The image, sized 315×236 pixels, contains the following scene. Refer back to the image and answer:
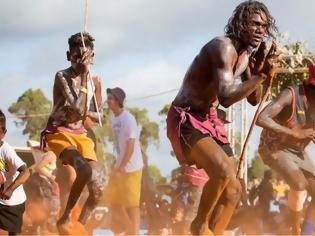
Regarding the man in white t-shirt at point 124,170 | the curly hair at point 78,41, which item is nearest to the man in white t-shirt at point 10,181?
the curly hair at point 78,41

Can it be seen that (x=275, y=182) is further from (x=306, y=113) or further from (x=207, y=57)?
(x=207, y=57)

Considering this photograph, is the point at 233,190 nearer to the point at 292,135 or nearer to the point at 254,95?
the point at 254,95

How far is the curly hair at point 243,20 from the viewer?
24.1 feet

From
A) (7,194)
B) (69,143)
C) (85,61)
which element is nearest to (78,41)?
(85,61)

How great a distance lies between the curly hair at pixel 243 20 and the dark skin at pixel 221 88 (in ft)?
0.14

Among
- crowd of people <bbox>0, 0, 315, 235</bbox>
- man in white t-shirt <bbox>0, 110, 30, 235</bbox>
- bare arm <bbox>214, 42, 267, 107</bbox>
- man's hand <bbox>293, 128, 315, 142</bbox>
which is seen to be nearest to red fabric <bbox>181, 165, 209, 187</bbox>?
crowd of people <bbox>0, 0, 315, 235</bbox>

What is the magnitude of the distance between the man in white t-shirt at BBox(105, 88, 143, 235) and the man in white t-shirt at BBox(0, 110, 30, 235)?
2.91m

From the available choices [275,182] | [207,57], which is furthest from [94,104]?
[275,182]

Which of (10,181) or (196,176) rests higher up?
(10,181)

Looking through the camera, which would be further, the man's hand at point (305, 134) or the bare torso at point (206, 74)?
the man's hand at point (305, 134)

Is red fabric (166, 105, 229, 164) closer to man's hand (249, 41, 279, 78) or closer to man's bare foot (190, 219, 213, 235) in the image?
man's bare foot (190, 219, 213, 235)

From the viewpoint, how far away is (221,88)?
7.01m

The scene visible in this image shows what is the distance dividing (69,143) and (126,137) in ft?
8.68

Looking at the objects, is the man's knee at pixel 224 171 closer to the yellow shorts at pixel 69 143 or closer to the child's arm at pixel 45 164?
the yellow shorts at pixel 69 143
